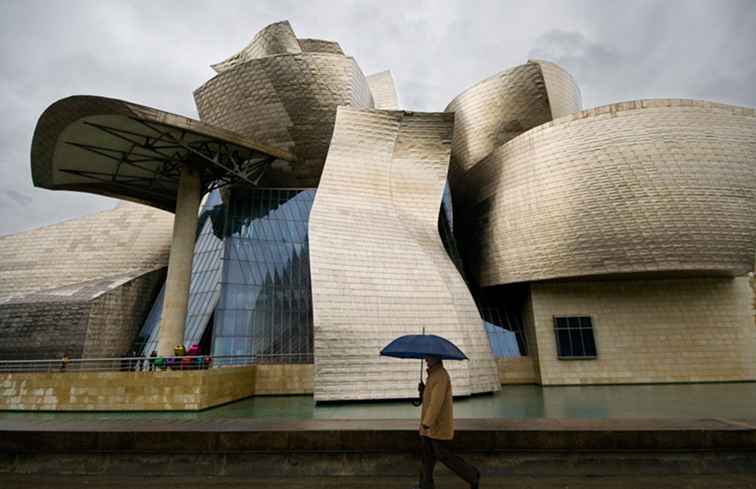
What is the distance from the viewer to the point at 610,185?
17844mm

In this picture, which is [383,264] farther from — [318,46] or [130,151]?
[318,46]

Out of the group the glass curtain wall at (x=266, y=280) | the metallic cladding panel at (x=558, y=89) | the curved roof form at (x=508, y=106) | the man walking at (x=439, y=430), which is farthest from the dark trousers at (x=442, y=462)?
the metallic cladding panel at (x=558, y=89)

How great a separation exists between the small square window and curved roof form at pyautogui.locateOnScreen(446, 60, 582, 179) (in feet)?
34.2

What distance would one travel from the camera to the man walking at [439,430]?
13.1 ft

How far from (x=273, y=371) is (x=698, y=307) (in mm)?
18583

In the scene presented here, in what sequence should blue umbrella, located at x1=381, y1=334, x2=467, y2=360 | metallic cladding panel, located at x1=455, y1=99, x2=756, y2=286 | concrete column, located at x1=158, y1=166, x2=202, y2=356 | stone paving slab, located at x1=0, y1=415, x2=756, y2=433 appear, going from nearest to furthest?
blue umbrella, located at x1=381, y1=334, x2=467, y2=360 < stone paving slab, located at x1=0, y1=415, x2=756, y2=433 < concrete column, located at x1=158, y1=166, x2=202, y2=356 < metallic cladding panel, located at x1=455, y1=99, x2=756, y2=286

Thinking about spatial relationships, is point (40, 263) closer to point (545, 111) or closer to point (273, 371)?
point (273, 371)

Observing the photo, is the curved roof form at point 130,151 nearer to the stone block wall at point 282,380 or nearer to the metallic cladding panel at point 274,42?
the metallic cladding panel at point 274,42

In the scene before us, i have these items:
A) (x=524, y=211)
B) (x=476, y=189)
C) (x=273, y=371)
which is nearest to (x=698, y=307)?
(x=524, y=211)

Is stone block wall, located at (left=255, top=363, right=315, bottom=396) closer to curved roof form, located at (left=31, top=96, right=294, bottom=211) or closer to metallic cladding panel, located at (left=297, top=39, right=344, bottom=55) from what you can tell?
curved roof form, located at (left=31, top=96, right=294, bottom=211)

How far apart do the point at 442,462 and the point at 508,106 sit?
23886mm

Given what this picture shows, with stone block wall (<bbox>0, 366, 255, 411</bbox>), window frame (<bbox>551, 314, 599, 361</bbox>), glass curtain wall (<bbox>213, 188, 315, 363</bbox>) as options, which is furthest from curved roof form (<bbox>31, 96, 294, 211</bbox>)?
window frame (<bbox>551, 314, 599, 361</bbox>)

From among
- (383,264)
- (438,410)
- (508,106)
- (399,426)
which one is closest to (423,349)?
(438,410)

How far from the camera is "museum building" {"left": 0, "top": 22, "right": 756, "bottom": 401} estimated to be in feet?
50.6
